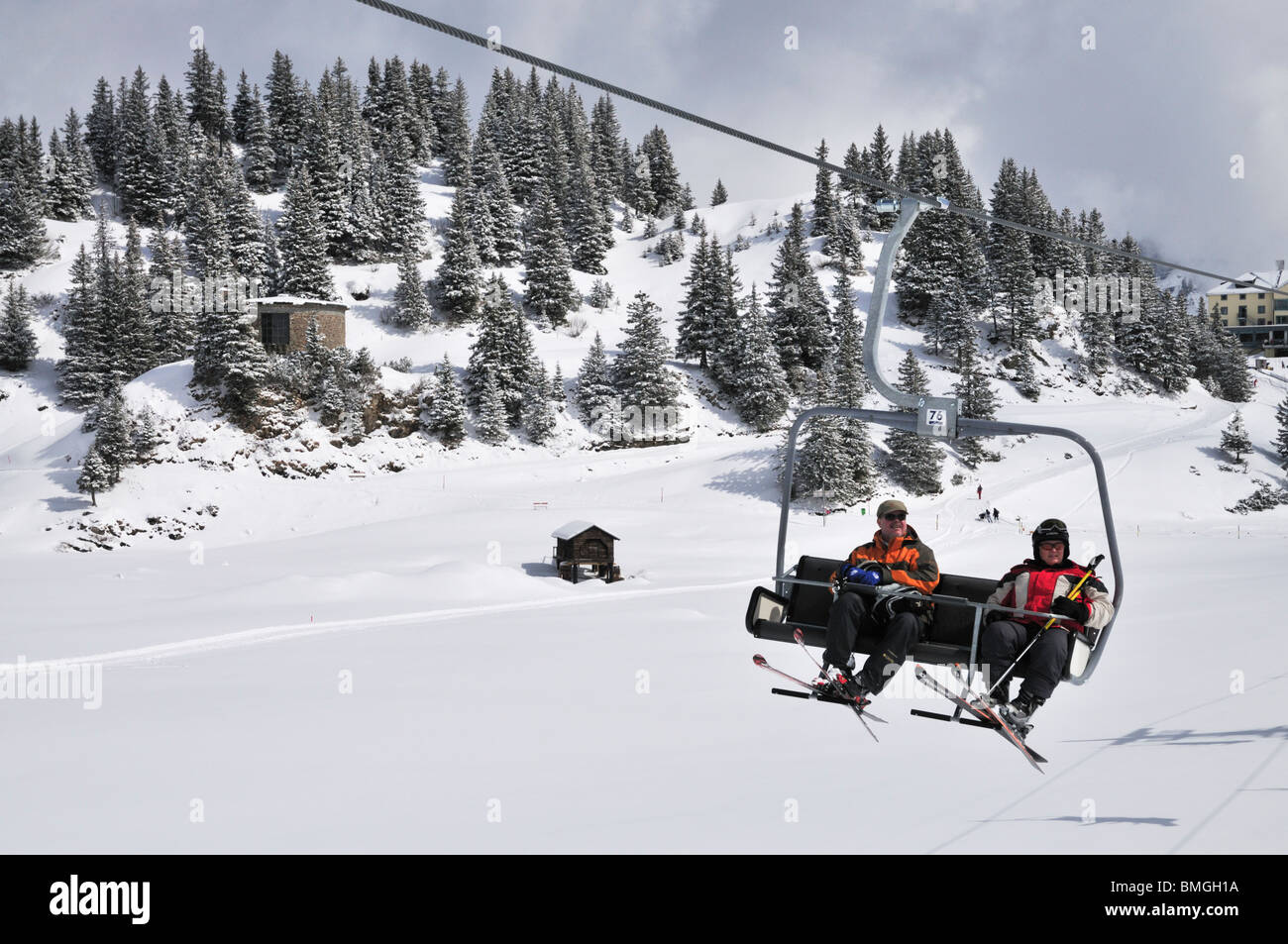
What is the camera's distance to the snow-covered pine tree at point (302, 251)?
54312 mm

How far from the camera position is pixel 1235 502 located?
45656 mm

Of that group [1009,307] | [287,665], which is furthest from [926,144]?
[287,665]

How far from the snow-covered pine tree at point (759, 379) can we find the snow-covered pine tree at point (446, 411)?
62.5 ft

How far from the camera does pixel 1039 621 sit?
6852 millimetres

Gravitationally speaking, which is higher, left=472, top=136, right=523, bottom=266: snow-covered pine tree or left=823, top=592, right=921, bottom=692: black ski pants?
left=472, top=136, right=523, bottom=266: snow-covered pine tree

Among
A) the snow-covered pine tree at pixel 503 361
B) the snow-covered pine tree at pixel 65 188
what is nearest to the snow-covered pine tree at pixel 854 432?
the snow-covered pine tree at pixel 503 361

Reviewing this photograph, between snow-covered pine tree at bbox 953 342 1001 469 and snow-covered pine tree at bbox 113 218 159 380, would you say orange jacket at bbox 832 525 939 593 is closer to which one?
snow-covered pine tree at bbox 953 342 1001 469

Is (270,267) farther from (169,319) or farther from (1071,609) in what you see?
(1071,609)

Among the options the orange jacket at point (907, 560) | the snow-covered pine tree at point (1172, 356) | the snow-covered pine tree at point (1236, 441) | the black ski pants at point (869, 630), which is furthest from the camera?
the snow-covered pine tree at point (1172, 356)

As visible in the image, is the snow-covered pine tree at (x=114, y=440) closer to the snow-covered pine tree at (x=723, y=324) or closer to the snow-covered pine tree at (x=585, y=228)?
the snow-covered pine tree at (x=723, y=324)

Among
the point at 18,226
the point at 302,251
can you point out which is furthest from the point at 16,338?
the point at 302,251

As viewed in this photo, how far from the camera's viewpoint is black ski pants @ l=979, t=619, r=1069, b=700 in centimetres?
645

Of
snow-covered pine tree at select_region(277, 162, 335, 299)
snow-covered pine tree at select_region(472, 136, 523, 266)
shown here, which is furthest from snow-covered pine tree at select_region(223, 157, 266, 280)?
snow-covered pine tree at select_region(472, 136, 523, 266)

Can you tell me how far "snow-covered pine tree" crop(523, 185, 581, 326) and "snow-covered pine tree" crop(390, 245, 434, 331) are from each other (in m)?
9.11
